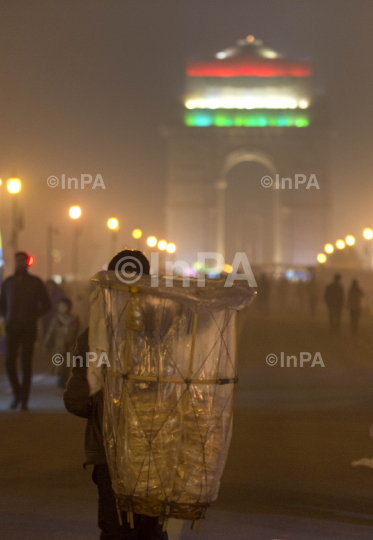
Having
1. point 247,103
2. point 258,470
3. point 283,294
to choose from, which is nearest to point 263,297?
point 283,294

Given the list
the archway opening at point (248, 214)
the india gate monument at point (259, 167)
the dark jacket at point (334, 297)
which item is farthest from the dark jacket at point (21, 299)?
the archway opening at point (248, 214)

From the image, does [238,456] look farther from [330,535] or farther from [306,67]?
[306,67]

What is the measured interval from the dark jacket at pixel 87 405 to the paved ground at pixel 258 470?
916 millimetres

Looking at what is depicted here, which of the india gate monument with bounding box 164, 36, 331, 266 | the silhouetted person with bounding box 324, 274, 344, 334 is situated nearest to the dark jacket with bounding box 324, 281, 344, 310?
the silhouetted person with bounding box 324, 274, 344, 334

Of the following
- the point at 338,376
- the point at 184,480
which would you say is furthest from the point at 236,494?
the point at 338,376

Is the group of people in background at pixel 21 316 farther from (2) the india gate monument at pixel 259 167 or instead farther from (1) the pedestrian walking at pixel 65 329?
(2) the india gate monument at pixel 259 167

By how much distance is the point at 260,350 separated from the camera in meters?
13.8

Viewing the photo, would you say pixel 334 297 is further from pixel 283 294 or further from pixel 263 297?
pixel 283 294

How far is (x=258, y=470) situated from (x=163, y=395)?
2.53m

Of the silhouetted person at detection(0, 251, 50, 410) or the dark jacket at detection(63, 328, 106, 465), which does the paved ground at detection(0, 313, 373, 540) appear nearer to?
the silhouetted person at detection(0, 251, 50, 410)

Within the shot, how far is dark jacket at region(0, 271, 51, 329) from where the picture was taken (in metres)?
7.34

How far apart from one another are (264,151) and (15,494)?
1899 inches

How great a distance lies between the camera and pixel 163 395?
8.93 feet

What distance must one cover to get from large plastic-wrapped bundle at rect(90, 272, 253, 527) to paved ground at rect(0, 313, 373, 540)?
1012mm
